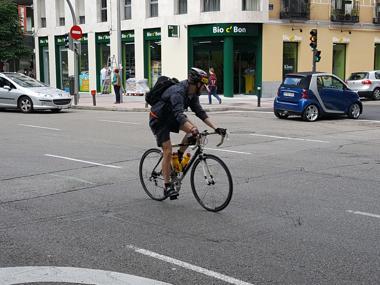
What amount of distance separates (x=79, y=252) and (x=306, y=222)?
2.54 metres

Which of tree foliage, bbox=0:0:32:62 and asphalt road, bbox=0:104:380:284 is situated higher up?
tree foliage, bbox=0:0:32:62

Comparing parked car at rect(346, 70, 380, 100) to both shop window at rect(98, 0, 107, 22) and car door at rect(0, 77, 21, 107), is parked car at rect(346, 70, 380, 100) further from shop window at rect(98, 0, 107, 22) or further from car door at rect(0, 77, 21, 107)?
car door at rect(0, 77, 21, 107)

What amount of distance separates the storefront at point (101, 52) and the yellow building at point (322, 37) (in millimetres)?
11337

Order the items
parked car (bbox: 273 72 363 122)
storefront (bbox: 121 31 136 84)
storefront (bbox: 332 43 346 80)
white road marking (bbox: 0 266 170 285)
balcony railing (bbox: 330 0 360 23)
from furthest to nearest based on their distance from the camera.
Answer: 1. storefront (bbox: 121 31 136 84)
2. storefront (bbox: 332 43 346 80)
3. balcony railing (bbox: 330 0 360 23)
4. parked car (bbox: 273 72 363 122)
5. white road marking (bbox: 0 266 170 285)

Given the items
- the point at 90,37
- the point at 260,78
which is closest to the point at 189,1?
the point at 260,78

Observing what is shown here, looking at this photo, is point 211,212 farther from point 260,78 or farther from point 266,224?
point 260,78

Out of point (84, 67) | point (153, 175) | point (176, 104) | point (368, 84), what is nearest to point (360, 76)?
point (368, 84)

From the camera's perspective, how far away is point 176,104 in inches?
243

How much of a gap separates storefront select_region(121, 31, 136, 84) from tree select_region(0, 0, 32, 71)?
424 inches

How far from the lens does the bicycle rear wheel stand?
23.5 ft

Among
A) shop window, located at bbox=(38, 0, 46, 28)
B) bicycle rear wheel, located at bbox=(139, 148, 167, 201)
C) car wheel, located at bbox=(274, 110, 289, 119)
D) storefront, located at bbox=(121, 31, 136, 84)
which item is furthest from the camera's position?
shop window, located at bbox=(38, 0, 46, 28)

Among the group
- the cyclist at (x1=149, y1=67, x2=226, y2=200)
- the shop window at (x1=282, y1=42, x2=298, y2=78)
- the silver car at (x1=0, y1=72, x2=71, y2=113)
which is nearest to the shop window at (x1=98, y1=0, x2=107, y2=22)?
the shop window at (x1=282, y1=42, x2=298, y2=78)

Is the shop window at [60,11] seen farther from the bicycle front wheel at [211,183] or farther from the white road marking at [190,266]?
the white road marking at [190,266]

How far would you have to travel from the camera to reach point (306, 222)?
604cm
